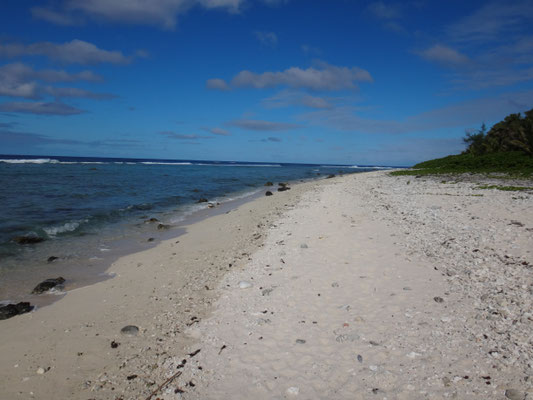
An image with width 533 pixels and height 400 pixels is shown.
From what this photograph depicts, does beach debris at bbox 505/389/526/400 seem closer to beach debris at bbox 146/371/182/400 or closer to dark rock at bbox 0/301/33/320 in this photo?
beach debris at bbox 146/371/182/400

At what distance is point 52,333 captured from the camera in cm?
563

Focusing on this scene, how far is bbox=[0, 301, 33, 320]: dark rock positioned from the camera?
624cm

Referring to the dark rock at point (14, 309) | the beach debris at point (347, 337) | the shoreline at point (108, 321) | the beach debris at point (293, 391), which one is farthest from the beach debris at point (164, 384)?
the dark rock at point (14, 309)

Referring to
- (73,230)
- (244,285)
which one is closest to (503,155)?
(244,285)

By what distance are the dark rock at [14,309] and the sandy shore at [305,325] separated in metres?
0.23

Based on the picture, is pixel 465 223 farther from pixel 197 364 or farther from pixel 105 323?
pixel 105 323

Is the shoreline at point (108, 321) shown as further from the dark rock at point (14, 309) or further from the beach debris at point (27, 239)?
the beach debris at point (27, 239)

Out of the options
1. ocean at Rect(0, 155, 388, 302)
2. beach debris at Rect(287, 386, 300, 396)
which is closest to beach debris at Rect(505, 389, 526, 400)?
beach debris at Rect(287, 386, 300, 396)

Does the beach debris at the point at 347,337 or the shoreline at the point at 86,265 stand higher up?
the beach debris at the point at 347,337

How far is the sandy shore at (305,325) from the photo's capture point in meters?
3.98

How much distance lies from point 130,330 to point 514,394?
5.57 metres

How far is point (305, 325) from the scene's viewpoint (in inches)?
207

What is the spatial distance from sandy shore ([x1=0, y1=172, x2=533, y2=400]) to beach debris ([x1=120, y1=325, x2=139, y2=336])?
0.13 meters

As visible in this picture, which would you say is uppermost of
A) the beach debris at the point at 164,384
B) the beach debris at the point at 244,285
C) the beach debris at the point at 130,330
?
the beach debris at the point at 244,285
